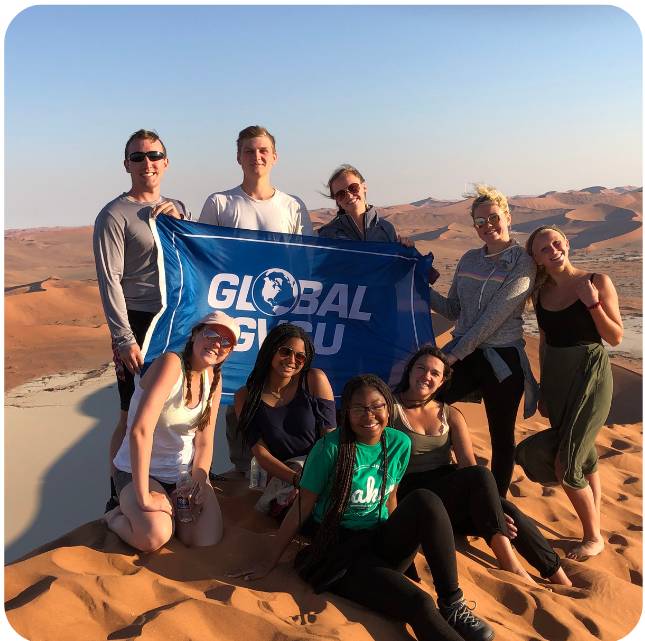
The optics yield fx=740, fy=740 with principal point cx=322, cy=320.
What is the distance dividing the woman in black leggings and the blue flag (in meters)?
1.66

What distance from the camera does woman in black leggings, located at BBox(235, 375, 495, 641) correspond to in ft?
12.5

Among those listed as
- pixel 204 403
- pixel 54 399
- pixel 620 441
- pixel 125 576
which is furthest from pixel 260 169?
pixel 54 399

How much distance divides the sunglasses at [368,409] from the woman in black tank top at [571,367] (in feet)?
5.32

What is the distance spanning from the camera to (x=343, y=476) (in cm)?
401

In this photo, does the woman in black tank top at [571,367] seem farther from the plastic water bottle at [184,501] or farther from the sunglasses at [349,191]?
the plastic water bottle at [184,501]

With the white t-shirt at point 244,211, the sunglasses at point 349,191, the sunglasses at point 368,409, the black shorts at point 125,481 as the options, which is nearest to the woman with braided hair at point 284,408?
the black shorts at point 125,481

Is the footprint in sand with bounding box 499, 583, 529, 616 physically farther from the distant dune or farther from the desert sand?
the distant dune

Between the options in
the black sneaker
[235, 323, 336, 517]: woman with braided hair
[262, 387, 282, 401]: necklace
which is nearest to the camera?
the black sneaker

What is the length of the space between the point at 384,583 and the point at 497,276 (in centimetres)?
230

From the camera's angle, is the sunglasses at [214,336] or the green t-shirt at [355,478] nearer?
the green t-shirt at [355,478]

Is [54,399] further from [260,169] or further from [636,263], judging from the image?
[636,263]

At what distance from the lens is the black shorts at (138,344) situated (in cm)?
523

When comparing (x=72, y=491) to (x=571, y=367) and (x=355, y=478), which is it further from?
(x=571, y=367)

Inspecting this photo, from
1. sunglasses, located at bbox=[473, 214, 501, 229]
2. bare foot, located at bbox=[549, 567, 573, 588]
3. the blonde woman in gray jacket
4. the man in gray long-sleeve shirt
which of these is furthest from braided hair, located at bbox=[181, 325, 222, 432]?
bare foot, located at bbox=[549, 567, 573, 588]
